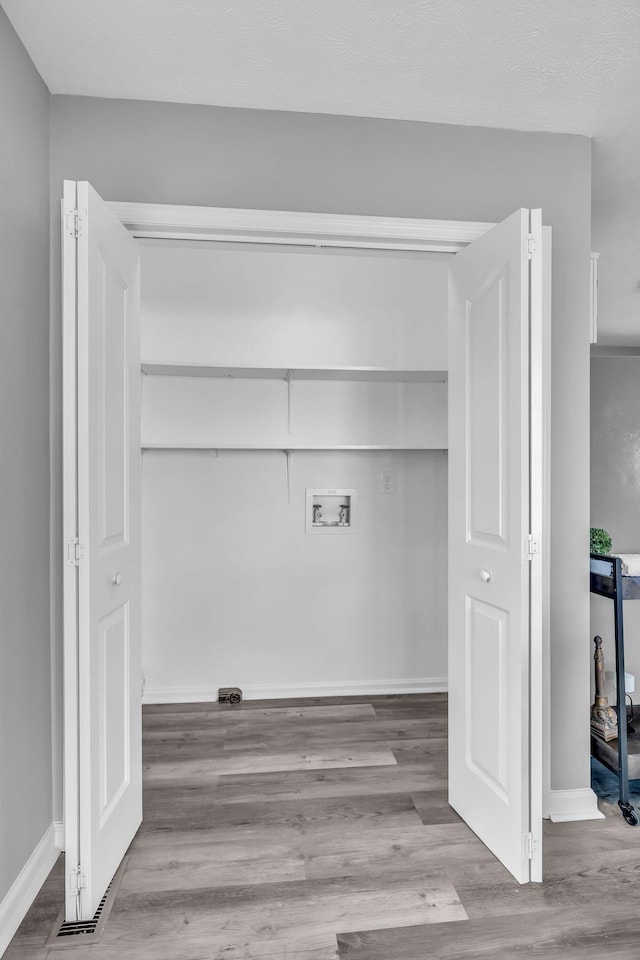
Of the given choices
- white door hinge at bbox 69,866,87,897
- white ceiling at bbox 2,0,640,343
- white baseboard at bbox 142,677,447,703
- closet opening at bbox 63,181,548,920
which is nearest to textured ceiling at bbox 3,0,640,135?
white ceiling at bbox 2,0,640,343

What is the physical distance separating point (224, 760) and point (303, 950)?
1.24 metres

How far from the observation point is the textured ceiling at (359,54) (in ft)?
5.63

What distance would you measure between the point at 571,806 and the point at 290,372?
2.42 metres

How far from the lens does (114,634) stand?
1.96m

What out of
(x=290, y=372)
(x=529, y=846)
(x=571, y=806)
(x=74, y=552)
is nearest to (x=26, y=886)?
(x=74, y=552)

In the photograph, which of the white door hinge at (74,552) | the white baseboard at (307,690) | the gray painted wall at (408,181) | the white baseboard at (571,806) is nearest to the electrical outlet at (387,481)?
the white baseboard at (307,690)

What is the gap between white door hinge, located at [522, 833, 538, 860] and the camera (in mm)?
1882

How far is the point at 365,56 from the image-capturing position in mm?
1904

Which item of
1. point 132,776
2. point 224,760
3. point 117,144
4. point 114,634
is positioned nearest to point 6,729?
point 114,634

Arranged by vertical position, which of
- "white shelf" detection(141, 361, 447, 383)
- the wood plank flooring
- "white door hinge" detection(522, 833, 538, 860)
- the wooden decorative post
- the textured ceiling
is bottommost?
the wood plank flooring

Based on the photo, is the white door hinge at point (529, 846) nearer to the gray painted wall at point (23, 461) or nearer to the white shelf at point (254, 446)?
the gray painted wall at point (23, 461)

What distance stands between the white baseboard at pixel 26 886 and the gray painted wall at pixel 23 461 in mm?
33

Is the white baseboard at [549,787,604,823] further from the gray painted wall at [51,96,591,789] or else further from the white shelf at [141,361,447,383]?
the white shelf at [141,361,447,383]

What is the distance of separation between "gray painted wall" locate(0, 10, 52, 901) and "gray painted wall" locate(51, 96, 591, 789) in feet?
0.32
